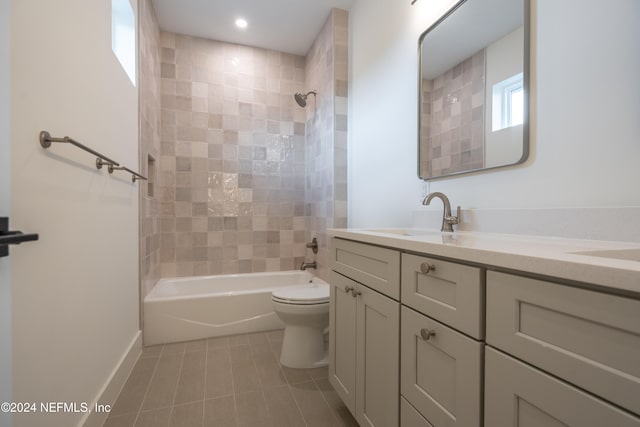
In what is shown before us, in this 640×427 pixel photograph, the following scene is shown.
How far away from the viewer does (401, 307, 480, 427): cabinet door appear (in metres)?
0.67

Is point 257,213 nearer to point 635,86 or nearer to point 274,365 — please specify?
point 274,365

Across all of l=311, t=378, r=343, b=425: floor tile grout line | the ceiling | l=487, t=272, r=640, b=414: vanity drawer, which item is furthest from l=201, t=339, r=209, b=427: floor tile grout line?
the ceiling

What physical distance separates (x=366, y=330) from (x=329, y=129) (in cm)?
187

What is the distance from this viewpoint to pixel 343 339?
53.1 inches

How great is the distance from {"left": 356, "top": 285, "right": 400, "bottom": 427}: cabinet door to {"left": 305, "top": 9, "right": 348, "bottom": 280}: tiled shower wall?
4.53 ft

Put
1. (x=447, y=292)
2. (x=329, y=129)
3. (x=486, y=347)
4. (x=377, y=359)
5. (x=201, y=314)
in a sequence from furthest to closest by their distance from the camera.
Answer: (x=329, y=129) < (x=201, y=314) < (x=377, y=359) < (x=447, y=292) < (x=486, y=347)

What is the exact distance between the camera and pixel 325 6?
2.46 m

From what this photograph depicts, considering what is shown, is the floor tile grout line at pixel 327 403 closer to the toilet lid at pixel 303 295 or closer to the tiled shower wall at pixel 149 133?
the toilet lid at pixel 303 295

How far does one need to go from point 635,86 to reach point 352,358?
1.29 meters

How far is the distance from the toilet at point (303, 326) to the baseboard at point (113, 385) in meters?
0.90

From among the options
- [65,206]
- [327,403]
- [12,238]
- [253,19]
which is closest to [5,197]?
[12,238]

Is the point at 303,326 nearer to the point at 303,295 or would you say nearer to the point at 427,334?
the point at 303,295

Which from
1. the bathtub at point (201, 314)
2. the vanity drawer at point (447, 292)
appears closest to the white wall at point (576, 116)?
the vanity drawer at point (447, 292)

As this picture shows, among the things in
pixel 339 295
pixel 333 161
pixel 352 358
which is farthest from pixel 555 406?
pixel 333 161
